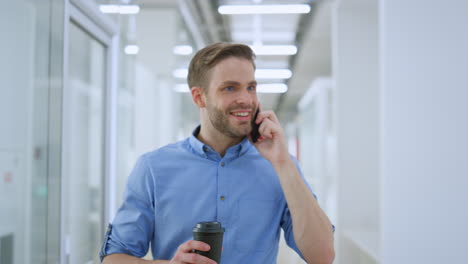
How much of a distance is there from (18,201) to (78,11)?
1.08 m

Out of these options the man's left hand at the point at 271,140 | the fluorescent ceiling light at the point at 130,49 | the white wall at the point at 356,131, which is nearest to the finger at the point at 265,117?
the man's left hand at the point at 271,140

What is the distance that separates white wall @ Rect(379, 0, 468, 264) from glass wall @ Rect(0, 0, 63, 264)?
1.76 metres

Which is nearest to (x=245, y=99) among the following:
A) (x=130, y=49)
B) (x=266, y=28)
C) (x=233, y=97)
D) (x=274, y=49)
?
(x=233, y=97)

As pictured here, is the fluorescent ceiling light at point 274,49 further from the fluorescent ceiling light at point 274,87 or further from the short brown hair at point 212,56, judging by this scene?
the short brown hair at point 212,56

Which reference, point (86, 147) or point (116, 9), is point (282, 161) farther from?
point (116, 9)

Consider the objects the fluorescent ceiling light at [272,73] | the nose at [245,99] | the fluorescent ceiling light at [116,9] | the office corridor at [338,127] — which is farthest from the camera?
the fluorescent ceiling light at [272,73]

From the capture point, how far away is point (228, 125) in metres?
1.54

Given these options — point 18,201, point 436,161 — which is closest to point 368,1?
point 436,161

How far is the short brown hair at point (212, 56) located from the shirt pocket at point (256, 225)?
490 millimetres

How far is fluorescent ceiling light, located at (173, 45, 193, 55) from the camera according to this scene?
5866mm

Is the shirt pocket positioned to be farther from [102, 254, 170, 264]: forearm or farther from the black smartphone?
[102, 254, 170, 264]: forearm

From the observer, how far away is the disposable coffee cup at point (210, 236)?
1.12 m

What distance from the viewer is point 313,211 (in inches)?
56.4

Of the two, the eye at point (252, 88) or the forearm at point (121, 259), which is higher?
the eye at point (252, 88)
